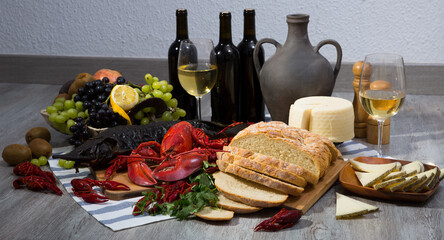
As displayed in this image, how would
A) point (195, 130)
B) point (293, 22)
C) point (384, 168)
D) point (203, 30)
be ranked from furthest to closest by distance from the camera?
point (203, 30) → point (293, 22) → point (195, 130) → point (384, 168)

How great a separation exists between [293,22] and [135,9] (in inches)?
62.7

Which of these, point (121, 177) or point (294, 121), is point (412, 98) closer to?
point (294, 121)

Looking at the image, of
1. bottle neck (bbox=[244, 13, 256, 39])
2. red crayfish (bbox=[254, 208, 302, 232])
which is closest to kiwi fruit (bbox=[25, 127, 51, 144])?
bottle neck (bbox=[244, 13, 256, 39])

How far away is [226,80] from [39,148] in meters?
0.82

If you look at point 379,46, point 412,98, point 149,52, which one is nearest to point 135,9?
point 149,52

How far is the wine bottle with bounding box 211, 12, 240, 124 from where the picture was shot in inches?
90.0

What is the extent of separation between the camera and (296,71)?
2154mm

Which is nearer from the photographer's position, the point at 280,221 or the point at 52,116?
the point at 280,221

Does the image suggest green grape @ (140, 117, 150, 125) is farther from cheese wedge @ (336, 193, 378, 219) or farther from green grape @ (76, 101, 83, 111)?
cheese wedge @ (336, 193, 378, 219)

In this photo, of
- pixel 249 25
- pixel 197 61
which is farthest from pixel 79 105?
pixel 249 25

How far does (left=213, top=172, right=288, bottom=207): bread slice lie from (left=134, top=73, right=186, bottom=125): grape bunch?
25.9 inches

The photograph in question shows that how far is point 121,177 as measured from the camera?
1811mm

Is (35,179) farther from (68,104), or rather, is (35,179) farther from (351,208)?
(351,208)

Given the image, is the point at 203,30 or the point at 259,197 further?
the point at 203,30
